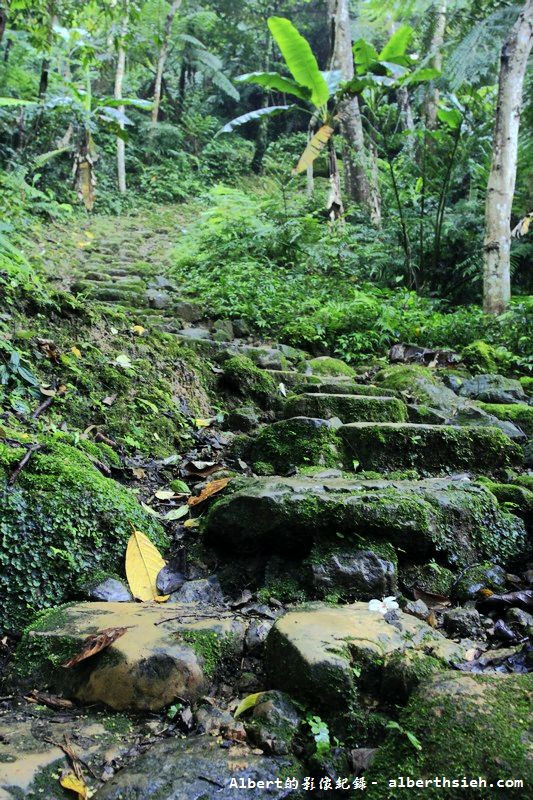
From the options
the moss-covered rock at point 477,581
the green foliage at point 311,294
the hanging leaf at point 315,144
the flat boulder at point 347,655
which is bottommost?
the moss-covered rock at point 477,581

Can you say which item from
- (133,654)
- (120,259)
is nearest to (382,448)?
(133,654)

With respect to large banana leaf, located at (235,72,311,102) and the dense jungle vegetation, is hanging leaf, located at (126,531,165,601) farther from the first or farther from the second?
large banana leaf, located at (235,72,311,102)

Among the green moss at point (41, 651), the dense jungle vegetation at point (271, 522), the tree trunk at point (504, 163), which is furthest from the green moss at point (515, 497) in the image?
the tree trunk at point (504, 163)

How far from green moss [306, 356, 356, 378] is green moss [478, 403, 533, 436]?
63.3 inches

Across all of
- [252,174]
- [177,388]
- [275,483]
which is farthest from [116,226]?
[275,483]

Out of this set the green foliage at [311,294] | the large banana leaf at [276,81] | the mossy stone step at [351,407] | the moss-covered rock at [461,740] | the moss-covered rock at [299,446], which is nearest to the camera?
the moss-covered rock at [461,740]

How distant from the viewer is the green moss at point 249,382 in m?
4.74

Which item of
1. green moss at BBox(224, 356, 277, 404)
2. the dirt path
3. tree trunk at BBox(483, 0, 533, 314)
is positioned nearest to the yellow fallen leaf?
green moss at BBox(224, 356, 277, 404)

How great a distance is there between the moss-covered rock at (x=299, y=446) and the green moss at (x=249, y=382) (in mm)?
1113

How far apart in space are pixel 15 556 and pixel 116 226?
12931mm

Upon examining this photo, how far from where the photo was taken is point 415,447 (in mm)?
3508

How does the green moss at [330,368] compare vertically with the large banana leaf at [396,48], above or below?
below

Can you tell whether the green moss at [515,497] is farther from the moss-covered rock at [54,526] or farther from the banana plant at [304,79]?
the banana plant at [304,79]

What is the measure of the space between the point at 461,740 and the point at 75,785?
1006 millimetres
